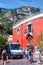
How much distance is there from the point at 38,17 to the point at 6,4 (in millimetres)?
16751

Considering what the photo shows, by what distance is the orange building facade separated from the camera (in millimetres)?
30250

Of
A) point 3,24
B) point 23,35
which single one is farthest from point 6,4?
point 3,24

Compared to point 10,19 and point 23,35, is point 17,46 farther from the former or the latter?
point 10,19

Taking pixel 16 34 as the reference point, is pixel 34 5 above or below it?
above

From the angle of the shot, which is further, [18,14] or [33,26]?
[18,14]

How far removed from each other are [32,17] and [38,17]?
1276 mm

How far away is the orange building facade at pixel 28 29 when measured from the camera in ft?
99.2

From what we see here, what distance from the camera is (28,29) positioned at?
32594 millimetres

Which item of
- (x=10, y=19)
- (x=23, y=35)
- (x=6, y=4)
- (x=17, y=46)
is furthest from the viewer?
(x=10, y=19)

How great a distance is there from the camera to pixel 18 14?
5016 centimetres

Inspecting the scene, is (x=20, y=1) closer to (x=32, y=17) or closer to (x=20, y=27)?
(x=32, y=17)

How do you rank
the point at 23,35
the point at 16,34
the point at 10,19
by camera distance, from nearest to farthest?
the point at 23,35 < the point at 16,34 < the point at 10,19

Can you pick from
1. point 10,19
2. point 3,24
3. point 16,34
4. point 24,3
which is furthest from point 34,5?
point 10,19

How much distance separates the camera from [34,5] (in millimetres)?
14445
